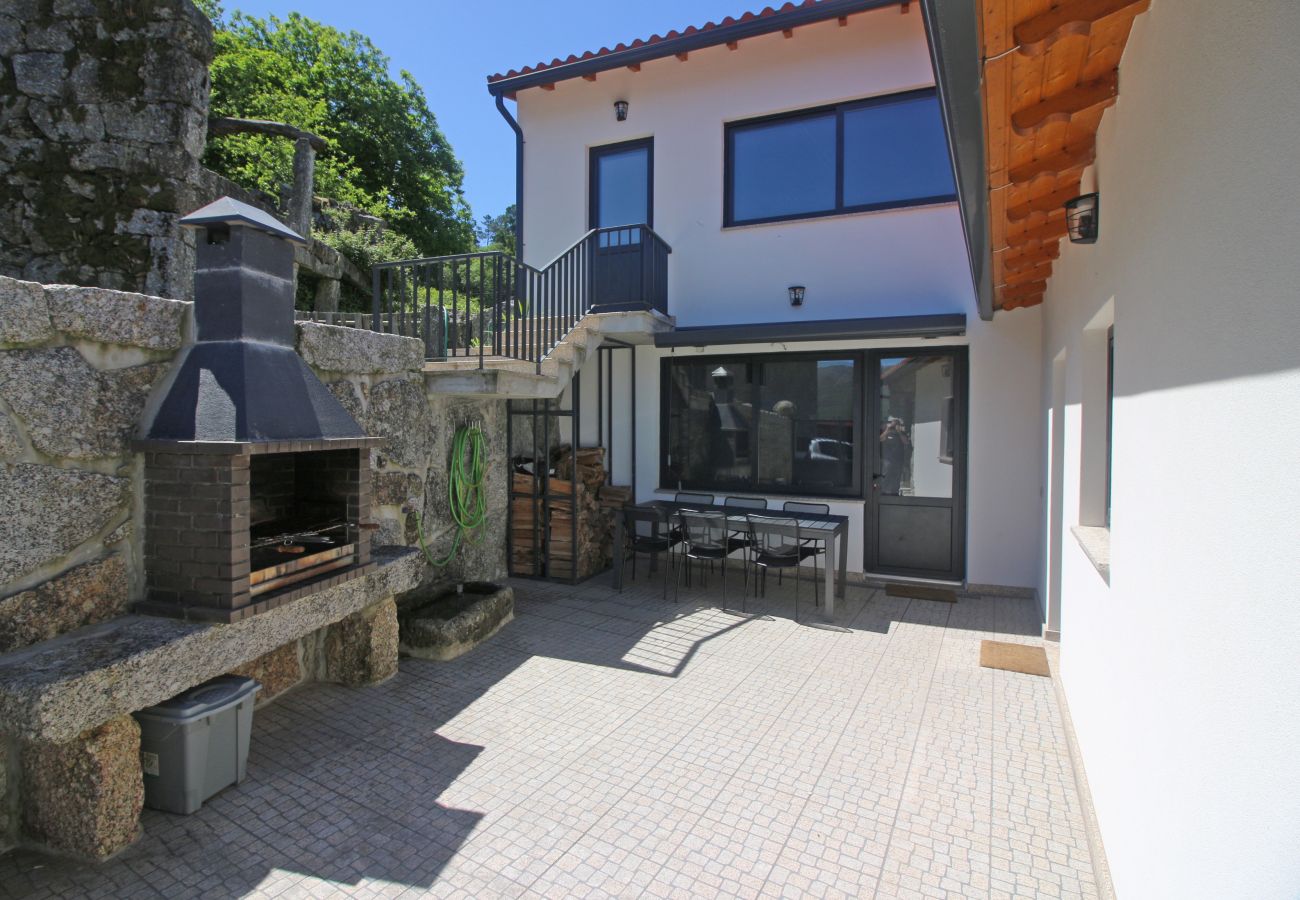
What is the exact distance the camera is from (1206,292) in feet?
5.18

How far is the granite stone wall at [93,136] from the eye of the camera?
4496 millimetres

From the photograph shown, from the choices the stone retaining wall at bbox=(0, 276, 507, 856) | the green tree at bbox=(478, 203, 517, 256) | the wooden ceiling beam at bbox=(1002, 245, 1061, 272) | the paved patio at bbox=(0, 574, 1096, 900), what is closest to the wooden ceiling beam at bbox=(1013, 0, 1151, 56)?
the wooden ceiling beam at bbox=(1002, 245, 1061, 272)

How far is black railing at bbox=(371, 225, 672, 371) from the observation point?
5598 mm

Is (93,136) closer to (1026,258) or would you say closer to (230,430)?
(230,430)

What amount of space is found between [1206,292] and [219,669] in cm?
386

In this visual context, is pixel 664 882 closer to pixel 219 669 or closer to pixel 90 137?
pixel 219 669

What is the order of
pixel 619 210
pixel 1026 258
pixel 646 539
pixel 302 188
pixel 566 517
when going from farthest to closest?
pixel 302 188 → pixel 619 210 → pixel 566 517 → pixel 646 539 → pixel 1026 258

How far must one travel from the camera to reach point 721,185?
7750 millimetres

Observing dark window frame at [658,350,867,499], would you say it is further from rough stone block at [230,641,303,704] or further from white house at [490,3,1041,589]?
rough stone block at [230,641,303,704]

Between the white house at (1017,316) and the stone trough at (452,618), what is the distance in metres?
2.09

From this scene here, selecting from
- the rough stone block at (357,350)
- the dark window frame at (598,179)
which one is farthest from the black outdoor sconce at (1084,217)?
the dark window frame at (598,179)

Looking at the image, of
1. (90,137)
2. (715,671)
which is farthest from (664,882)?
(90,137)

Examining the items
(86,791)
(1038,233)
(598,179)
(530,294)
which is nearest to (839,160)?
(598,179)

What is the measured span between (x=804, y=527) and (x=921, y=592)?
169 centimetres
